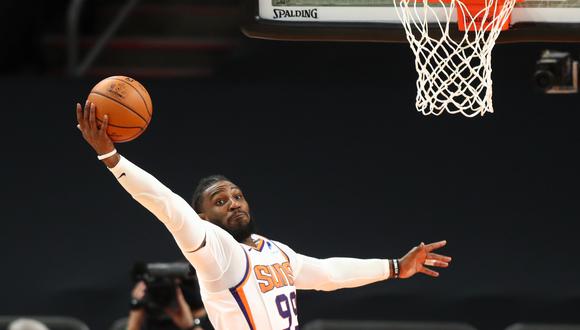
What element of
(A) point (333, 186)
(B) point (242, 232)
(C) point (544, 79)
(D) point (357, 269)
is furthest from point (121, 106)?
(A) point (333, 186)

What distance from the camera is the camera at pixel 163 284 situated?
26.1ft

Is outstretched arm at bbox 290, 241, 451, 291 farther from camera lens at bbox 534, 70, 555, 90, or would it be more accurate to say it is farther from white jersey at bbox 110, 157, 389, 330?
camera lens at bbox 534, 70, 555, 90

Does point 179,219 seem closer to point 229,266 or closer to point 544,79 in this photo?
point 229,266

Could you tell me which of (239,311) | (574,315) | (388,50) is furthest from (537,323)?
(239,311)

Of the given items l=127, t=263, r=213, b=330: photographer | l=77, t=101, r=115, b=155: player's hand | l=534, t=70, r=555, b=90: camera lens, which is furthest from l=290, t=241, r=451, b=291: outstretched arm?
l=127, t=263, r=213, b=330: photographer

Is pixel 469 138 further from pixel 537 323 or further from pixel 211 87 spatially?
pixel 211 87

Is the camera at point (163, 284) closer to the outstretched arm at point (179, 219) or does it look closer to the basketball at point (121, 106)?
the outstretched arm at point (179, 219)

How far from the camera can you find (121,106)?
4.89 meters

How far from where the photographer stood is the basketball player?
4812mm

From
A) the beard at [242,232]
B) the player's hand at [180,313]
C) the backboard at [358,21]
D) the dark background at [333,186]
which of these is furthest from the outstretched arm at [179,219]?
the dark background at [333,186]

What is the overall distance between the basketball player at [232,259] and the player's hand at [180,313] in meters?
2.21

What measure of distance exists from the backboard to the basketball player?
3.04 feet

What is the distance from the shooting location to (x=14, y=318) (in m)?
8.78

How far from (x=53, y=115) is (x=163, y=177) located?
42.6 inches
